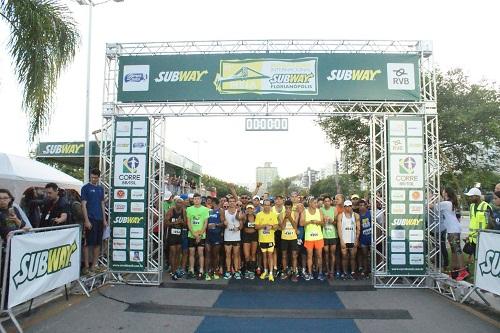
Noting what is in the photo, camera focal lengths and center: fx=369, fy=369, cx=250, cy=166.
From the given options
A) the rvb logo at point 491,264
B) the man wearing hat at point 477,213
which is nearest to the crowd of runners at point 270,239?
the man wearing hat at point 477,213

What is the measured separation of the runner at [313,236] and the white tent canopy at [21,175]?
8014 mm

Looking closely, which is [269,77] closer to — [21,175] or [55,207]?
[55,207]

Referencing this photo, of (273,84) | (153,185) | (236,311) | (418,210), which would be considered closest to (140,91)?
(153,185)

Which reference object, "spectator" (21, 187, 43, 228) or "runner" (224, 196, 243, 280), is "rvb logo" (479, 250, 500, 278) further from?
"spectator" (21, 187, 43, 228)

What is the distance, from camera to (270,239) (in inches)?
312

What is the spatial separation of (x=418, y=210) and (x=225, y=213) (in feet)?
13.2

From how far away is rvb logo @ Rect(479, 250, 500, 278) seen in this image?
5.29 metres

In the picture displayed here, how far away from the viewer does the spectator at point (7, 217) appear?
16.2 ft

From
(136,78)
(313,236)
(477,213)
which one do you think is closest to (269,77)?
(136,78)

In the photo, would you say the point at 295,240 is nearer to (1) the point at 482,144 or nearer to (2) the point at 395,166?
(2) the point at 395,166

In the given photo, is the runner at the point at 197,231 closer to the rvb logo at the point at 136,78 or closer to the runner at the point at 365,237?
the rvb logo at the point at 136,78

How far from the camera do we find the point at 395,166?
754 cm

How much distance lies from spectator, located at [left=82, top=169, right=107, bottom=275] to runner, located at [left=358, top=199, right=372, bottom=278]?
18.1 feet

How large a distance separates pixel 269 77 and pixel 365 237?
407 centimetres
